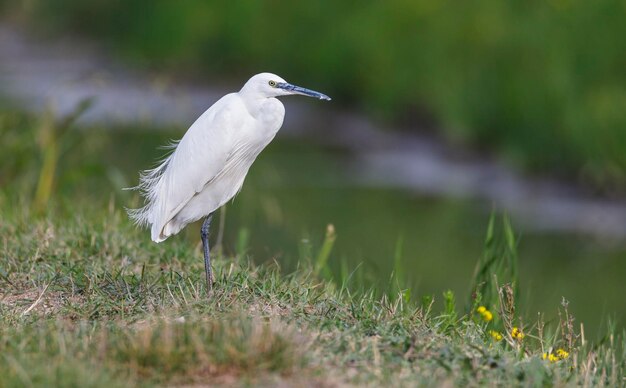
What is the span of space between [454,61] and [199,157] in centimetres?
800

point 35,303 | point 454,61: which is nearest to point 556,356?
point 35,303

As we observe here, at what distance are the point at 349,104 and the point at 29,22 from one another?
930 centimetres

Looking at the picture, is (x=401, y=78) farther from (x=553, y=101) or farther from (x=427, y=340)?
(x=427, y=340)

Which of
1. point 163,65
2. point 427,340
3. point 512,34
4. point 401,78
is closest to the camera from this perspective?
point 427,340

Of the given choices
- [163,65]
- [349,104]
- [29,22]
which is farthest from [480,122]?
[29,22]

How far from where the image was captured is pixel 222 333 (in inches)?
123

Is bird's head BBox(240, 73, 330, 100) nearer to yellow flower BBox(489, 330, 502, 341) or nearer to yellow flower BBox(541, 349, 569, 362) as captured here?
yellow flower BBox(489, 330, 502, 341)

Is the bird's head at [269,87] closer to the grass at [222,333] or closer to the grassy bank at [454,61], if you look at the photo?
the grass at [222,333]

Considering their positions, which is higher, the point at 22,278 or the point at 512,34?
the point at 512,34

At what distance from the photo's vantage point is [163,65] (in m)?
16.6

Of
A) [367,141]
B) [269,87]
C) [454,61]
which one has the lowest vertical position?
[367,141]

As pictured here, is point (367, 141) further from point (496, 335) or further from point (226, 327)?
point (226, 327)

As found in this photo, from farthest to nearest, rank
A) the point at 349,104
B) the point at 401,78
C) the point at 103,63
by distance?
the point at 103,63 < the point at 349,104 < the point at 401,78

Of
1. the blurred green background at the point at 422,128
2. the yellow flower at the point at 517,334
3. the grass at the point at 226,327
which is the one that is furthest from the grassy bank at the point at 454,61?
the yellow flower at the point at 517,334
